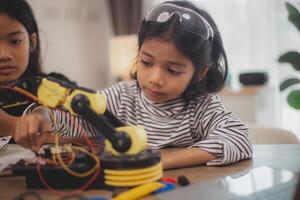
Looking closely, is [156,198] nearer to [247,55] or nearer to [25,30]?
[25,30]

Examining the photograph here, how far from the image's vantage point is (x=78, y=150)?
72cm

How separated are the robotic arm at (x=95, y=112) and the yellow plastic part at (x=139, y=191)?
0.06 metres

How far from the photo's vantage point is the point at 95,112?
62 centimetres

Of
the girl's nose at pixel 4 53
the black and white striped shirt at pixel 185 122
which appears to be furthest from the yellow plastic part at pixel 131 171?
the girl's nose at pixel 4 53

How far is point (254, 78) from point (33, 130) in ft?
7.43

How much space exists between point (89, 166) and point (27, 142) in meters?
0.27

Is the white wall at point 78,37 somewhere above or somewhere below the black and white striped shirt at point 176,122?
above

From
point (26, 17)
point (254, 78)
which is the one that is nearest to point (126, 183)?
point (26, 17)

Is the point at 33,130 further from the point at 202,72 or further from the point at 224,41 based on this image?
the point at 224,41

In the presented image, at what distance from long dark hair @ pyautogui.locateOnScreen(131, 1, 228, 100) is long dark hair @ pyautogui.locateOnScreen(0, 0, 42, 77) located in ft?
1.38

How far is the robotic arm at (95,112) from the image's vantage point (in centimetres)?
62

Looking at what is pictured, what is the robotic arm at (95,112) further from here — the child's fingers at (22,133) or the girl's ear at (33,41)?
the girl's ear at (33,41)

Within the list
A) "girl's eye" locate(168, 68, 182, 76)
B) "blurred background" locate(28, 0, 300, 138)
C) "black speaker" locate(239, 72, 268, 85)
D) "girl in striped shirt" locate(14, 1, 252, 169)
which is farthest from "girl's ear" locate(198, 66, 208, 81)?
"black speaker" locate(239, 72, 268, 85)

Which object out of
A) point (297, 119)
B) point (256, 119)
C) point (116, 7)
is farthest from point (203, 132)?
point (116, 7)
